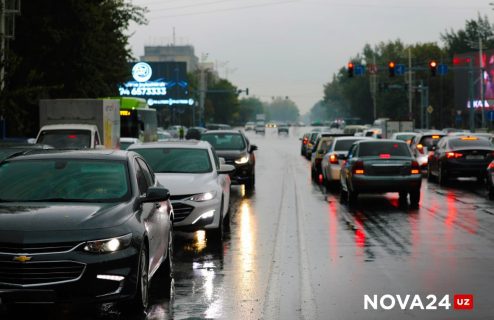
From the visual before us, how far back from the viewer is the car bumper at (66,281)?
8.28 meters

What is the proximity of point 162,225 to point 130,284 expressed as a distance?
2011 mm

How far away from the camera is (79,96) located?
46156 mm

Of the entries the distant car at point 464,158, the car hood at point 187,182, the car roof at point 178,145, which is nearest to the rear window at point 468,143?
the distant car at point 464,158

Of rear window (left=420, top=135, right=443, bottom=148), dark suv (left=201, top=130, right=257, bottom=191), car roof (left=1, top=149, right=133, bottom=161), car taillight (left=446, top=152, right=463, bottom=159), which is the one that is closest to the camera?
car roof (left=1, top=149, right=133, bottom=161)

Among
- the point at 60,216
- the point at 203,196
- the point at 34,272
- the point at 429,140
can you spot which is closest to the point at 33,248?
the point at 34,272

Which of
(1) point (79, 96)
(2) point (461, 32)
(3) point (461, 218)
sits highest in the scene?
(2) point (461, 32)

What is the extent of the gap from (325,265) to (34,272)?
5.29 metres

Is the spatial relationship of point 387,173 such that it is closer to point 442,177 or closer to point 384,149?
point 384,149

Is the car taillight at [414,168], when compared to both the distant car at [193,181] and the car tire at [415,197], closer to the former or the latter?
the car tire at [415,197]

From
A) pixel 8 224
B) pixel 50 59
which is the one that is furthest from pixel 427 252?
pixel 50 59

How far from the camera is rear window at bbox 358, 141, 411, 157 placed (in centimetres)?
2308

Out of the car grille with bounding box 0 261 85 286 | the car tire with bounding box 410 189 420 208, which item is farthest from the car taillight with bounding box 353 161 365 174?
the car grille with bounding box 0 261 85 286

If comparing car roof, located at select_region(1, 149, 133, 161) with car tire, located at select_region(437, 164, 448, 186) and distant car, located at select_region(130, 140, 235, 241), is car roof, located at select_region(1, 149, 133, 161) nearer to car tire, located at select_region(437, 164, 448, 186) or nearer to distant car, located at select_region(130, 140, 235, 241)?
distant car, located at select_region(130, 140, 235, 241)

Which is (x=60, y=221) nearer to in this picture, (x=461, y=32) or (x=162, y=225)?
(x=162, y=225)
